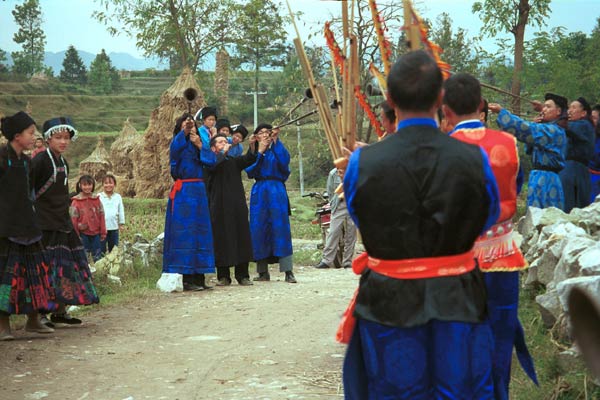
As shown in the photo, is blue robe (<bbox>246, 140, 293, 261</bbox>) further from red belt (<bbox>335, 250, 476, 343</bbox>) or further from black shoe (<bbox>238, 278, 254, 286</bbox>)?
red belt (<bbox>335, 250, 476, 343</bbox>)

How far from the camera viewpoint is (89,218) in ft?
41.4

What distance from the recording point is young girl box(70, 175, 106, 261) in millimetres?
12602

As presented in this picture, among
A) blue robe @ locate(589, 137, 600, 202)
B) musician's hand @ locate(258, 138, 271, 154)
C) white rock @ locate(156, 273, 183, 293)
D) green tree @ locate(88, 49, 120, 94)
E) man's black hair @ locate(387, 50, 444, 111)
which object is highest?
green tree @ locate(88, 49, 120, 94)

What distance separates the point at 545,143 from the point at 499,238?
7.89ft

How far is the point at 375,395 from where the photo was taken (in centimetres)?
331

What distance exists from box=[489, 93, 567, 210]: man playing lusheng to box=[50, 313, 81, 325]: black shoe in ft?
14.4

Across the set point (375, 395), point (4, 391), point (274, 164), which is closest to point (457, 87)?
point (375, 395)

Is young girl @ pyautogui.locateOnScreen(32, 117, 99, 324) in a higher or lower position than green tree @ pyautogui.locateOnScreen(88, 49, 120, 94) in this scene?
lower

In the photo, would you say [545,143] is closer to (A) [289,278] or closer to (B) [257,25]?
(A) [289,278]

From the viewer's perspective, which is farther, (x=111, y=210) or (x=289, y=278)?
(x=111, y=210)

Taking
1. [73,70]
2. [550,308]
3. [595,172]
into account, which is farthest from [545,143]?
[73,70]

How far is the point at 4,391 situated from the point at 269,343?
2.23m

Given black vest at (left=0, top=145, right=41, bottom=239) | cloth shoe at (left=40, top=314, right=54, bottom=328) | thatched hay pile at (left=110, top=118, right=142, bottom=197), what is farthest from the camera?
thatched hay pile at (left=110, top=118, right=142, bottom=197)

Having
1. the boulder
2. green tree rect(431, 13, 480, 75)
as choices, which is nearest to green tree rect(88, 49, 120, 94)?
green tree rect(431, 13, 480, 75)
